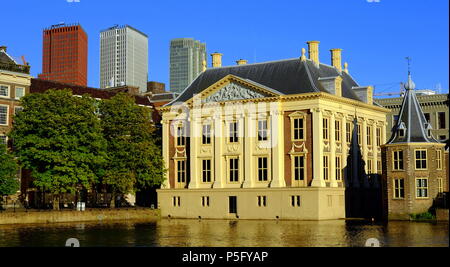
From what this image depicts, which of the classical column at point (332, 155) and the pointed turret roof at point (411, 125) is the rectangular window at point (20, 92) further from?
the pointed turret roof at point (411, 125)

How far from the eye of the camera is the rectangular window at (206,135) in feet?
252

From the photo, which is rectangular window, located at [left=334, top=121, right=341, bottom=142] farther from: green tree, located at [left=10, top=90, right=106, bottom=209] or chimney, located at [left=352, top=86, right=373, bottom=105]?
green tree, located at [left=10, top=90, right=106, bottom=209]

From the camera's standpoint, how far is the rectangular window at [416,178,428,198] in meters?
61.3

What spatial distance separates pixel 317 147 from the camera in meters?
70.1

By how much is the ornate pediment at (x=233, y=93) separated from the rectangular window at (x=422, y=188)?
18667 mm

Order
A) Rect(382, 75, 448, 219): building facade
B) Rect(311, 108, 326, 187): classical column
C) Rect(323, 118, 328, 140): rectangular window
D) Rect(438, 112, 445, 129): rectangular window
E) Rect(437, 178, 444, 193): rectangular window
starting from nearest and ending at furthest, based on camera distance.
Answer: Rect(382, 75, 448, 219): building facade → Rect(437, 178, 444, 193): rectangular window → Rect(311, 108, 326, 187): classical column → Rect(323, 118, 328, 140): rectangular window → Rect(438, 112, 445, 129): rectangular window

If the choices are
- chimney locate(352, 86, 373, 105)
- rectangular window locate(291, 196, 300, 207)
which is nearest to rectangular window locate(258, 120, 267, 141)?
rectangular window locate(291, 196, 300, 207)

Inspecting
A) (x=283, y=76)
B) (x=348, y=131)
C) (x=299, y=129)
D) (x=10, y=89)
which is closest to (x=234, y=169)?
(x=299, y=129)

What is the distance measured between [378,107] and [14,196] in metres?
40.3

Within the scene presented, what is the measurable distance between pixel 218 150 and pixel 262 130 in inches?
218

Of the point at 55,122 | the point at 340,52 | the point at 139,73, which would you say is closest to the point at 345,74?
the point at 340,52

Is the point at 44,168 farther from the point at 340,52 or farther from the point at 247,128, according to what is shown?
the point at 340,52

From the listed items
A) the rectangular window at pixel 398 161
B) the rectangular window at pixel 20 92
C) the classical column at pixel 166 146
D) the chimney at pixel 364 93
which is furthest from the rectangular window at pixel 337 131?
the rectangular window at pixel 20 92

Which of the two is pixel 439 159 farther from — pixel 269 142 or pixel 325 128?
pixel 269 142
